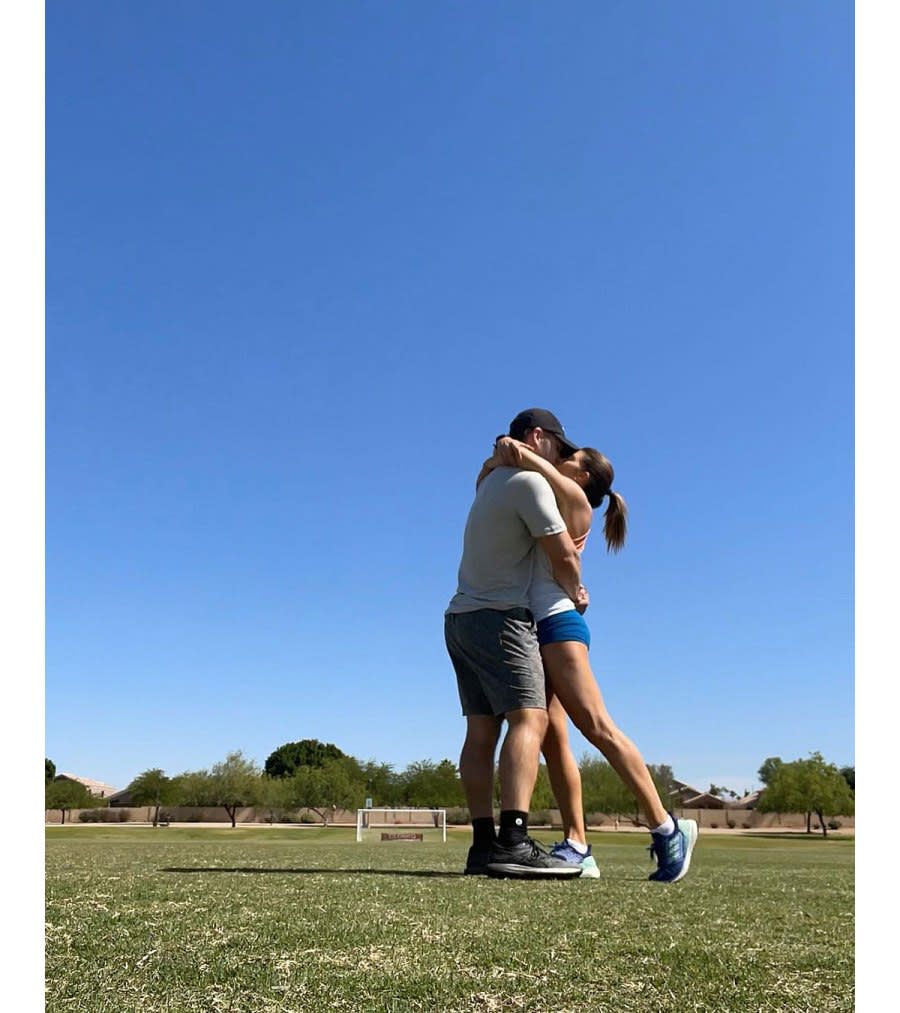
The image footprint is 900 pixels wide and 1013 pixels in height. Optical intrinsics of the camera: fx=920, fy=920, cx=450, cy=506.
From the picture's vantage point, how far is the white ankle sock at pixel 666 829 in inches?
87.7

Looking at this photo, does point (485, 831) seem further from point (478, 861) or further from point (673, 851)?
point (673, 851)

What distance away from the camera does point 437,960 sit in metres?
1.77

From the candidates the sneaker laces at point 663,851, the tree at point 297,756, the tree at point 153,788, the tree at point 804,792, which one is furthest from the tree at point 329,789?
the sneaker laces at point 663,851

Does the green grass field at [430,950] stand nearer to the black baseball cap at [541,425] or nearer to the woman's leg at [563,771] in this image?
the woman's leg at [563,771]

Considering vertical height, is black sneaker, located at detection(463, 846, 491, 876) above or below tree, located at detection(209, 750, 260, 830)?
above

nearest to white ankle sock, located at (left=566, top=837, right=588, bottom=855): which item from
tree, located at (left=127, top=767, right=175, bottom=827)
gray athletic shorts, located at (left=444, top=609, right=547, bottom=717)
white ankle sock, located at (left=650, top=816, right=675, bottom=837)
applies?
white ankle sock, located at (left=650, top=816, right=675, bottom=837)

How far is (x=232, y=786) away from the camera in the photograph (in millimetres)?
55344

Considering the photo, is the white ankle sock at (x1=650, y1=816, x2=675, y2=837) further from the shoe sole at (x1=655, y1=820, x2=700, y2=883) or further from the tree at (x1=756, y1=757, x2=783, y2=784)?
the tree at (x1=756, y1=757, x2=783, y2=784)

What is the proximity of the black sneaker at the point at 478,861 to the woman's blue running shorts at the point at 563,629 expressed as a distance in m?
0.63

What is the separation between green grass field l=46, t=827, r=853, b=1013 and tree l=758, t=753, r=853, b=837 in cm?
4650

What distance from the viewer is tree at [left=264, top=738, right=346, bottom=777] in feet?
234
